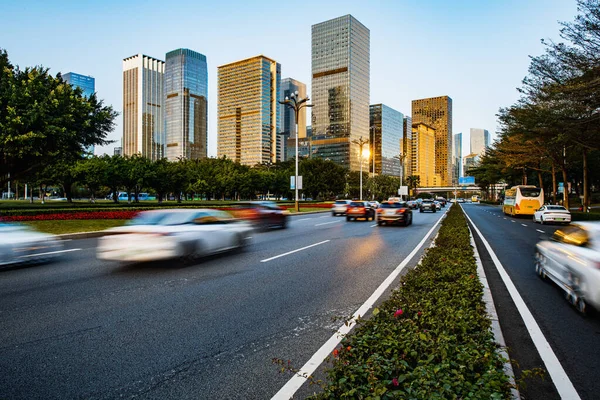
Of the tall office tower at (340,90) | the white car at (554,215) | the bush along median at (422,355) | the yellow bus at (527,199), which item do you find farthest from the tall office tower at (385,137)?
the bush along median at (422,355)

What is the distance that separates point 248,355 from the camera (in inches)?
158

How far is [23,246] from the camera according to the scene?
8664mm

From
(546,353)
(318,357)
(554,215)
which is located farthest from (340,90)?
(318,357)

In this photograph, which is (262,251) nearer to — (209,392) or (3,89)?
(209,392)

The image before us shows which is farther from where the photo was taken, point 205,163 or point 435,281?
point 205,163

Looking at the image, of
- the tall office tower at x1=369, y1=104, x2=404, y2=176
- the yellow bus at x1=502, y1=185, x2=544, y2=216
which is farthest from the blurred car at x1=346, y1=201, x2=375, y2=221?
the tall office tower at x1=369, y1=104, x2=404, y2=176

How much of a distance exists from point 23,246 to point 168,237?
331 centimetres

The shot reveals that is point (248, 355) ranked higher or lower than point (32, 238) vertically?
lower

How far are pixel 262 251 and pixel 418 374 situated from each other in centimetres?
889

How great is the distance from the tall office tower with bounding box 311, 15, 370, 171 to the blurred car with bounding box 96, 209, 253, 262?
150 metres

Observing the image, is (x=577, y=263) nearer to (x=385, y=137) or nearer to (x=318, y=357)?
(x=318, y=357)

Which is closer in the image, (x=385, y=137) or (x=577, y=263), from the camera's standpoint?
(x=577, y=263)

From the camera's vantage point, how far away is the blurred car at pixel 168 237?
849 centimetres

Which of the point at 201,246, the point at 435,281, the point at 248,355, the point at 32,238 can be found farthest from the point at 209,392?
the point at 32,238
